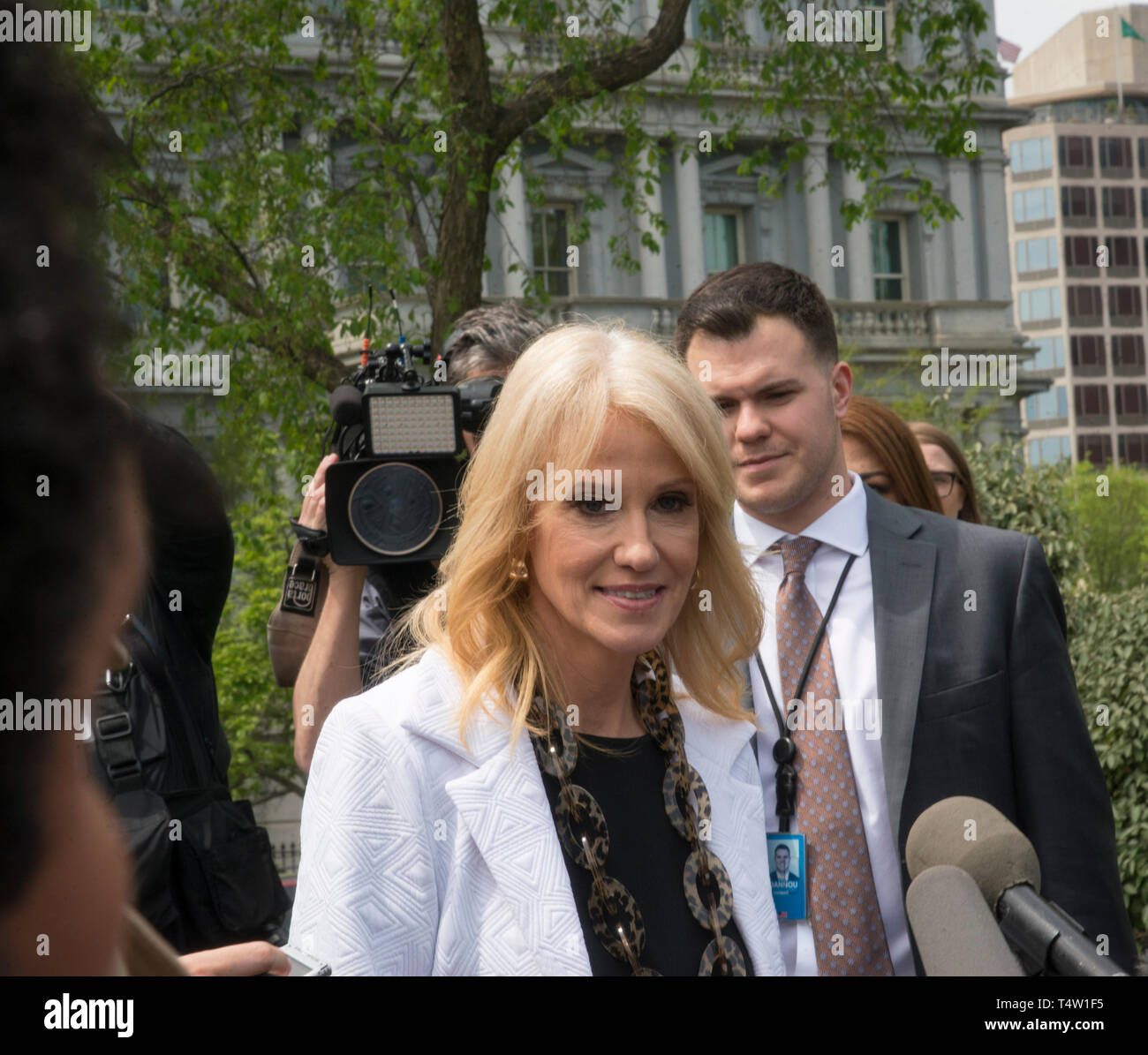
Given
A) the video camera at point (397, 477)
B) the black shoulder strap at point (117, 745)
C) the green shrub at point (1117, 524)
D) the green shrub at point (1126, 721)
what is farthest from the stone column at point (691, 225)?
the black shoulder strap at point (117, 745)

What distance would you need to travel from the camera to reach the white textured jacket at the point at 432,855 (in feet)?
6.35

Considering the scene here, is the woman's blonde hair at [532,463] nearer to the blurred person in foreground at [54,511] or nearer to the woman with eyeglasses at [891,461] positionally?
the blurred person in foreground at [54,511]

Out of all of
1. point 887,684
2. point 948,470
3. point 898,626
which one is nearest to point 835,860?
point 887,684

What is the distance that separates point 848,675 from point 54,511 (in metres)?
2.34

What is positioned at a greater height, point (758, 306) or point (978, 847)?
point (758, 306)

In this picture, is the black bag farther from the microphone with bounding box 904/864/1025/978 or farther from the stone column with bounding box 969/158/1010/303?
the stone column with bounding box 969/158/1010/303

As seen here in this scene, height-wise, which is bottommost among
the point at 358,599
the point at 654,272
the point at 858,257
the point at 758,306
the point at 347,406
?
the point at 358,599

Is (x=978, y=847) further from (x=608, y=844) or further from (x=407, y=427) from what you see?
(x=407, y=427)

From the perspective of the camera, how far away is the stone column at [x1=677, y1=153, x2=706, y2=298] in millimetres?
28750

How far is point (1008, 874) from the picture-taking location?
4.33 ft

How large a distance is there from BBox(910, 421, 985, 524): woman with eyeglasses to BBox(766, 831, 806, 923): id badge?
2.61 meters
